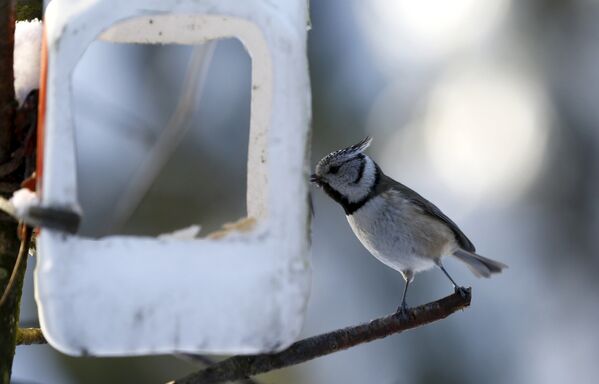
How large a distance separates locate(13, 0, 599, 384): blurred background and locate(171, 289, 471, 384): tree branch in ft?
8.31

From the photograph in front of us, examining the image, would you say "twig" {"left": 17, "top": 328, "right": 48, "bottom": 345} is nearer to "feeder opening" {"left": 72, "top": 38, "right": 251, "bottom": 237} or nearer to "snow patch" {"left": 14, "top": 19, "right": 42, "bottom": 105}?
"snow patch" {"left": 14, "top": 19, "right": 42, "bottom": 105}

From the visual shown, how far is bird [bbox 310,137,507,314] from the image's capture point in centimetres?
334

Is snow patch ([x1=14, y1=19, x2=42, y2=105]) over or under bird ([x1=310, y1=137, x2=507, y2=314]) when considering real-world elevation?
over

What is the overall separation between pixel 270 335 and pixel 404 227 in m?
1.73

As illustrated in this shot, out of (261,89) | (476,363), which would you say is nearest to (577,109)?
(476,363)

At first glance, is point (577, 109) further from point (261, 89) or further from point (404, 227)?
point (261, 89)

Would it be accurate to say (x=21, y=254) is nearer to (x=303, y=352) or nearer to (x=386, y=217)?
(x=303, y=352)

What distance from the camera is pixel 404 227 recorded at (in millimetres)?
3416

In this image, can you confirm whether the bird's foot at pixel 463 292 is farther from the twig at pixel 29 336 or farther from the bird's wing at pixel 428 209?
the bird's wing at pixel 428 209

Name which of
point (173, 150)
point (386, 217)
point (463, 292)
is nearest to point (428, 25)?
point (173, 150)

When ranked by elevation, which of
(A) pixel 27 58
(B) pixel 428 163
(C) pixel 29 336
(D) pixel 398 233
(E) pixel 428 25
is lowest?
(B) pixel 428 163

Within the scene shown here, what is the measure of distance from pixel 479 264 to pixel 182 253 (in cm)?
204

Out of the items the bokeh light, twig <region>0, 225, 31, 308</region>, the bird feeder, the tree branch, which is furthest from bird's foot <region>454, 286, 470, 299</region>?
the bokeh light

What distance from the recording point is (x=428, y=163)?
6680 mm
